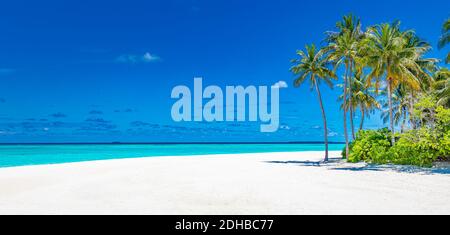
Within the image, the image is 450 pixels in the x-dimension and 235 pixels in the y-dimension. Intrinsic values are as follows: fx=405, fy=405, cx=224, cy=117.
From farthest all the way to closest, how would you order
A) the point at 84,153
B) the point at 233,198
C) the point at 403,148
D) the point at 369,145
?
the point at 84,153 → the point at 369,145 → the point at 403,148 → the point at 233,198

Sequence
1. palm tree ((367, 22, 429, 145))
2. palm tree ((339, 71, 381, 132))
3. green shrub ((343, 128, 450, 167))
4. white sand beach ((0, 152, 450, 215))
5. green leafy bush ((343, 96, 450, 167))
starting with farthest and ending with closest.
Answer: palm tree ((339, 71, 381, 132)) < palm tree ((367, 22, 429, 145)) < green shrub ((343, 128, 450, 167)) < green leafy bush ((343, 96, 450, 167)) < white sand beach ((0, 152, 450, 215))

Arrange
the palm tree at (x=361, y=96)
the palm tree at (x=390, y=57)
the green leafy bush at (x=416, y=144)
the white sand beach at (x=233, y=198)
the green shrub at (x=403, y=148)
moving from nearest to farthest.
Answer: the white sand beach at (x=233, y=198) → the green leafy bush at (x=416, y=144) → the green shrub at (x=403, y=148) → the palm tree at (x=390, y=57) → the palm tree at (x=361, y=96)

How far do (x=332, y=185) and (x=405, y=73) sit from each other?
525 inches

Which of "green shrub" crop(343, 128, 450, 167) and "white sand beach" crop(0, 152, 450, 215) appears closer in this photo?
"white sand beach" crop(0, 152, 450, 215)

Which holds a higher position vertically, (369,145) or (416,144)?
(416,144)

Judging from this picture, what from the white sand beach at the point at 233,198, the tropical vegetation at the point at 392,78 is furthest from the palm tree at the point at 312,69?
the white sand beach at the point at 233,198

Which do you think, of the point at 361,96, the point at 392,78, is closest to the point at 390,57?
the point at 392,78

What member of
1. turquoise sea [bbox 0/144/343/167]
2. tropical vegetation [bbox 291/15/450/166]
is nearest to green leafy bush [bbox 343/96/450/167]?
tropical vegetation [bbox 291/15/450/166]

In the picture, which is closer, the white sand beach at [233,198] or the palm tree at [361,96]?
the white sand beach at [233,198]

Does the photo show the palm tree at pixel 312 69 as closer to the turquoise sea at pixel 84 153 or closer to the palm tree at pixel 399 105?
the palm tree at pixel 399 105

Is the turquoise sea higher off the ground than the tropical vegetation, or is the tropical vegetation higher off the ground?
the tropical vegetation

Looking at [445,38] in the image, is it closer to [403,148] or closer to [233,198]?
[403,148]

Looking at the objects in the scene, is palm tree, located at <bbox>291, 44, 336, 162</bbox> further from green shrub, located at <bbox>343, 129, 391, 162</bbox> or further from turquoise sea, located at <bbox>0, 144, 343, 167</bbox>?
turquoise sea, located at <bbox>0, 144, 343, 167</bbox>

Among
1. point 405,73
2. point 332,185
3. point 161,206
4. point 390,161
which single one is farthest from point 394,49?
point 161,206
